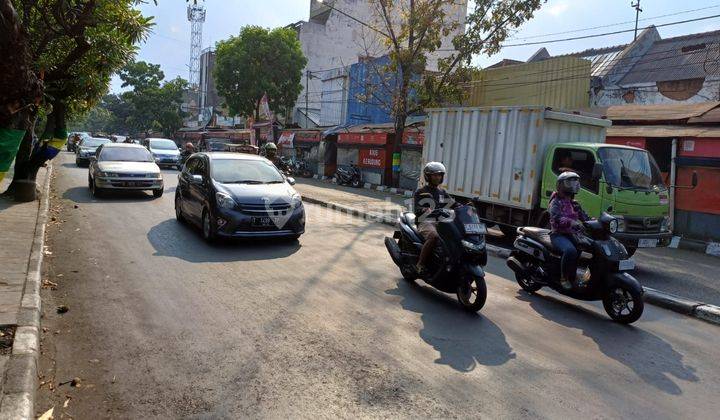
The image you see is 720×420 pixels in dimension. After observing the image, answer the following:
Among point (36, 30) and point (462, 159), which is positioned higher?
point (36, 30)

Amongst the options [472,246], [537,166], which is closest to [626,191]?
[537,166]

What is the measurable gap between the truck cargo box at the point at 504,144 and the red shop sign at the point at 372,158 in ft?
37.6

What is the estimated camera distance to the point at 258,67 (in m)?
36.8

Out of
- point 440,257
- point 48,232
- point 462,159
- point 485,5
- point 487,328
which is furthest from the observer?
point 485,5

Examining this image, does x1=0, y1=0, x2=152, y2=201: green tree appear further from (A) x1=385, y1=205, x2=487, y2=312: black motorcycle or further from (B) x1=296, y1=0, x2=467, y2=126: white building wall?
(B) x1=296, y1=0, x2=467, y2=126: white building wall

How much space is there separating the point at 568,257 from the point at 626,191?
3.19 meters

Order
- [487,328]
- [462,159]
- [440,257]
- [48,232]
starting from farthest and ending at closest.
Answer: [462,159] → [48,232] → [440,257] → [487,328]

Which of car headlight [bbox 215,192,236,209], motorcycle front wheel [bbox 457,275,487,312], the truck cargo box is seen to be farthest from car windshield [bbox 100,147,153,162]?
motorcycle front wheel [bbox 457,275,487,312]

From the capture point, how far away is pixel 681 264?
31.7ft

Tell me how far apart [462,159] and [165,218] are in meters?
6.55

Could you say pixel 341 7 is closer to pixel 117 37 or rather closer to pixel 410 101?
pixel 410 101

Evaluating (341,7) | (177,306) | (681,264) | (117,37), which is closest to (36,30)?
(117,37)

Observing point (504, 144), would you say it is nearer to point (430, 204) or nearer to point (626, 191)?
point (626, 191)

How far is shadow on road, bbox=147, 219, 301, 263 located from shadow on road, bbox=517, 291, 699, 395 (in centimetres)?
381
